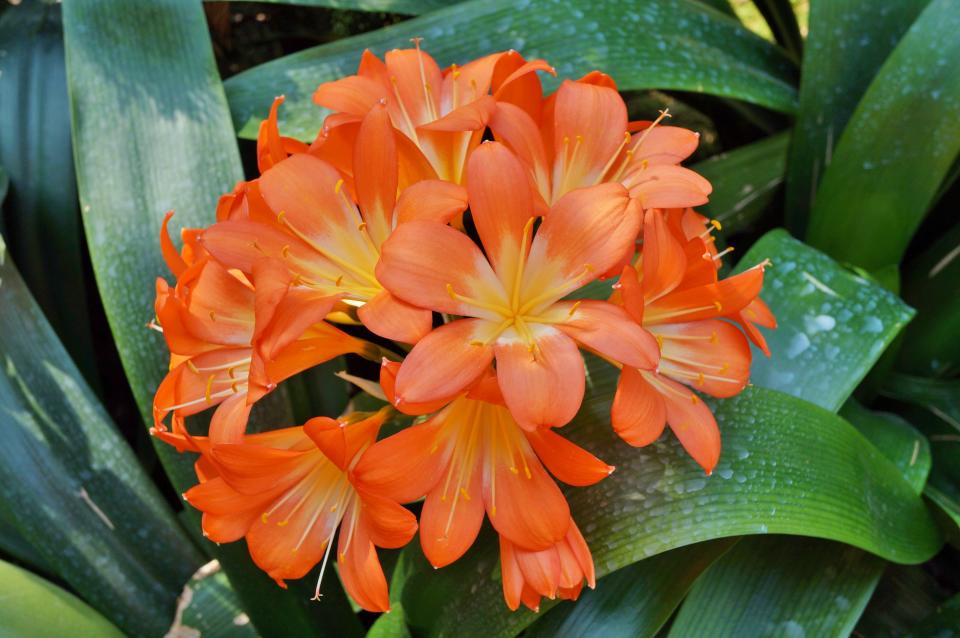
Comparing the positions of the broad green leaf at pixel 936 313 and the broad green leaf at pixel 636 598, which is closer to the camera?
the broad green leaf at pixel 636 598

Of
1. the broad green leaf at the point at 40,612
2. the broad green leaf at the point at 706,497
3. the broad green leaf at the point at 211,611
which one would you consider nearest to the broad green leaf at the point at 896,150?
the broad green leaf at the point at 706,497

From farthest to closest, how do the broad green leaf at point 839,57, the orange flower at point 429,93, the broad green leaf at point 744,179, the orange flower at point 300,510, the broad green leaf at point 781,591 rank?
the broad green leaf at point 744,179, the broad green leaf at point 839,57, the broad green leaf at point 781,591, the orange flower at point 429,93, the orange flower at point 300,510

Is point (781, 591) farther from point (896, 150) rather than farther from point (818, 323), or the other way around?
point (896, 150)

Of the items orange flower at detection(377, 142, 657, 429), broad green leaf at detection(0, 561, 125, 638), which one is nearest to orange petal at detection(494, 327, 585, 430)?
orange flower at detection(377, 142, 657, 429)

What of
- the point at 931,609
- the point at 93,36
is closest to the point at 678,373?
the point at 931,609

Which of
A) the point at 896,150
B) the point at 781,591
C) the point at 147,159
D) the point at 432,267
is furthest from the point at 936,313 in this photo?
the point at 147,159

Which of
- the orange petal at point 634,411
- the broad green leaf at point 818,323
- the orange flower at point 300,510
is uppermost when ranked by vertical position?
the orange petal at point 634,411

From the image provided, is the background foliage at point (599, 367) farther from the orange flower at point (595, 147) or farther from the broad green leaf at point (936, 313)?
the orange flower at point (595, 147)
